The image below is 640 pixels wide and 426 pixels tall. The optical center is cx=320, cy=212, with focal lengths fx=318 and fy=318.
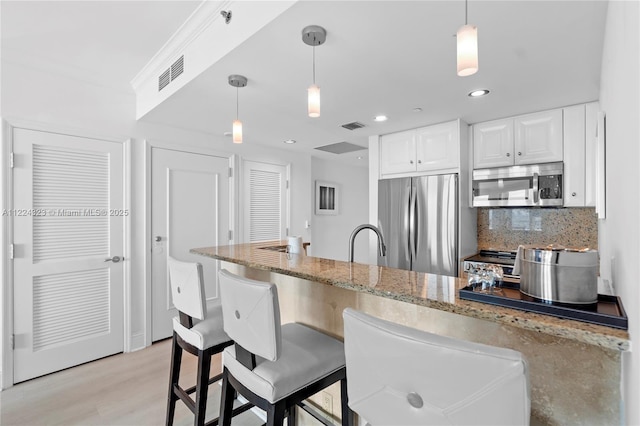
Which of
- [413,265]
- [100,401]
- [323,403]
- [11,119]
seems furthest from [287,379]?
[11,119]

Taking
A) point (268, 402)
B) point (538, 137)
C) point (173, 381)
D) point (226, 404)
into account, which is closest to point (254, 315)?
point (268, 402)

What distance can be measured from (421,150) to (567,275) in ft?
8.34

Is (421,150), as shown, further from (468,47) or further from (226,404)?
(226,404)

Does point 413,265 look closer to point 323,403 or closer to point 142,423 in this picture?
point 323,403

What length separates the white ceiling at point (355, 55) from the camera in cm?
141

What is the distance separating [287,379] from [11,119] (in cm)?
286

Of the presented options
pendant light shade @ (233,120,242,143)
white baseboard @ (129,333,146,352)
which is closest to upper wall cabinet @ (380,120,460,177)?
pendant light shade @ (233,120,242,143)

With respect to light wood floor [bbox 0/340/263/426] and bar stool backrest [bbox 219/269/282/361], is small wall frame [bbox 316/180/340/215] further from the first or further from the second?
bar stool backrest [bbox 219/269/282/361]

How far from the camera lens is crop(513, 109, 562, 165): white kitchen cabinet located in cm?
263

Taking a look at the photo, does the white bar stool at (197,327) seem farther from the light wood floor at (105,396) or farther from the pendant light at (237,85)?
the pendant light at (237,85)

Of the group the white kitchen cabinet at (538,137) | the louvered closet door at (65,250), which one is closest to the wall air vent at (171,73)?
the louvered closet door at (65,250)

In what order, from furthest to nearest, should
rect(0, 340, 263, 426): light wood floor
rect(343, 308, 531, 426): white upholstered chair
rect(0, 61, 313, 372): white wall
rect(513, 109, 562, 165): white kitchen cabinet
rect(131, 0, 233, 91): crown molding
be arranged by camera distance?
1. rect(513, 109, 562, 165): white kitchen cabinet
2. rect(0, 61, 313, 372): white wall
3. rect(0, 340, 263, 426): light wood floor
4. rect(131, 0, 233, 91): crown molding
5. rect(343, 308, 531, 426): white upholstered chair

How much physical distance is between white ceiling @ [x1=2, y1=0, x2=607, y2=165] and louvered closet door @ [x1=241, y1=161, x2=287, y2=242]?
1091 millimetres

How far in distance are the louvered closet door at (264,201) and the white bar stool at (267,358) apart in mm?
2665
